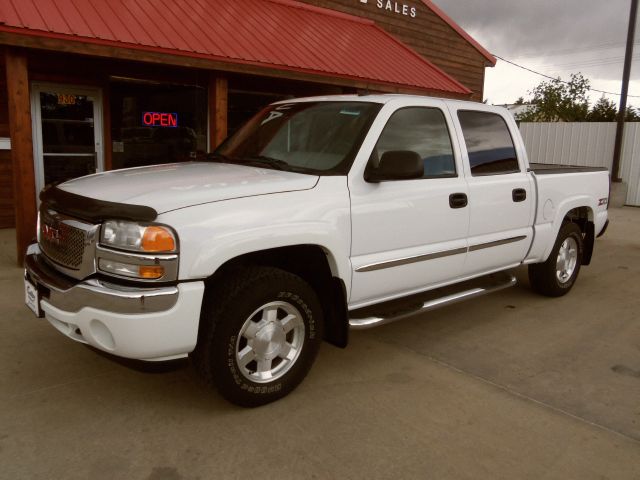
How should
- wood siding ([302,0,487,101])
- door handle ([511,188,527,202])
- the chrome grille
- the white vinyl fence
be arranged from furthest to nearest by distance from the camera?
the white vinyl fence
wood siding ([302,0,487,101])
door handle ([511,188,527,202])
the chrome grille

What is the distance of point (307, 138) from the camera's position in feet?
13.4

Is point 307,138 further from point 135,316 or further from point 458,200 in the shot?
point 135,316

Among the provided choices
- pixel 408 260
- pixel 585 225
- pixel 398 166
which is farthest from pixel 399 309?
pixel 585 225

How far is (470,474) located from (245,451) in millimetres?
1125

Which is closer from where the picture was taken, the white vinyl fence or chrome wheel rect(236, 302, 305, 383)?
chrome wheel rect(236, 302, 305, 383)

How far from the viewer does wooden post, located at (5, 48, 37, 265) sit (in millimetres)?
6352

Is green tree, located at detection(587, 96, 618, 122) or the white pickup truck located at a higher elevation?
green tree, located at detection(587, 96, 618, 122)

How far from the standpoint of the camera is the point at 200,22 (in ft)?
27.6

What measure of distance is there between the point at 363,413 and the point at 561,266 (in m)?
3.45

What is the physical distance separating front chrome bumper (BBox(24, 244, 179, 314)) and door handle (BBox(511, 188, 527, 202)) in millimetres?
3177

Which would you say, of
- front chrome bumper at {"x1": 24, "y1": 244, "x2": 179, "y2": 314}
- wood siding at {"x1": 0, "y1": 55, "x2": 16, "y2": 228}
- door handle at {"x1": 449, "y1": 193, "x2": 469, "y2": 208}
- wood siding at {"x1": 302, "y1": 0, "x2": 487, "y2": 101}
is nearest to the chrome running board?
door handle at {"x1": 449, "y1": 193, "x2": 469, "y2": 208}

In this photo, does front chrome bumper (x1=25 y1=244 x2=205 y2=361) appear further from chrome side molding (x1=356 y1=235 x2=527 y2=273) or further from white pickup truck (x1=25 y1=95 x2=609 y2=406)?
chrome side molding (x1=356 y1=235 x2=527 y2=273)

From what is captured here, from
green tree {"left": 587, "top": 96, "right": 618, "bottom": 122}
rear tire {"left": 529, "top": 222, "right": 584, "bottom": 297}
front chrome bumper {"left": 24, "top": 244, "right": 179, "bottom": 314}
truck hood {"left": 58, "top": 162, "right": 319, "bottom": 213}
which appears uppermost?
green tree {"left": 587, "top": 96, "right": 618, "bottom": 122}

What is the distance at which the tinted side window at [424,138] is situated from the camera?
4.01 meters
